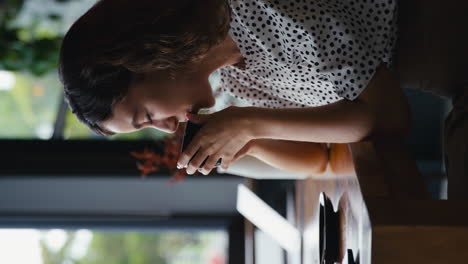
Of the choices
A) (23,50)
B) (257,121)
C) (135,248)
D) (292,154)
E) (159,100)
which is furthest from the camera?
(23,50)

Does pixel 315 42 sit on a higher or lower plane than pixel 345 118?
higher

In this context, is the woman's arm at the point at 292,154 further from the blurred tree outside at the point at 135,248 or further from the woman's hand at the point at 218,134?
the blurred tree outside at the point at 135,248

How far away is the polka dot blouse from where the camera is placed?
1.05 meters

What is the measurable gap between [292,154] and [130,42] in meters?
0.43

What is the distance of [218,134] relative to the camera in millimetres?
1042

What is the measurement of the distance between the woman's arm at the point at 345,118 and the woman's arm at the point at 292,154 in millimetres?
213

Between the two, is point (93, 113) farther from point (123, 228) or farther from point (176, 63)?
point (123, 228)

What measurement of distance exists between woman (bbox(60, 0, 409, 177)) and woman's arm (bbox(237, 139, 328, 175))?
0.14 metres

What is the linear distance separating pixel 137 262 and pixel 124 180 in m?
0.38

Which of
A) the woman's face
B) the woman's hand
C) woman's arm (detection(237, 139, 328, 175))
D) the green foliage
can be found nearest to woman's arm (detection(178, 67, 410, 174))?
the woman's hand

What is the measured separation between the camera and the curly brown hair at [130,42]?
107 centimetres

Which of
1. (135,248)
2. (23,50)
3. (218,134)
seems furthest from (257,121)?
(23,50)

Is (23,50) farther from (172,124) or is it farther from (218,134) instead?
(218,134)

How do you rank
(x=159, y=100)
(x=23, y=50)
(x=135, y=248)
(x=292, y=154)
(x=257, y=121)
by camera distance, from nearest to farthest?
(x=257, y=121) → (x=159, y=100) → (x=292, y=154) → (x=135, y=248) → (x=23, y=50)
